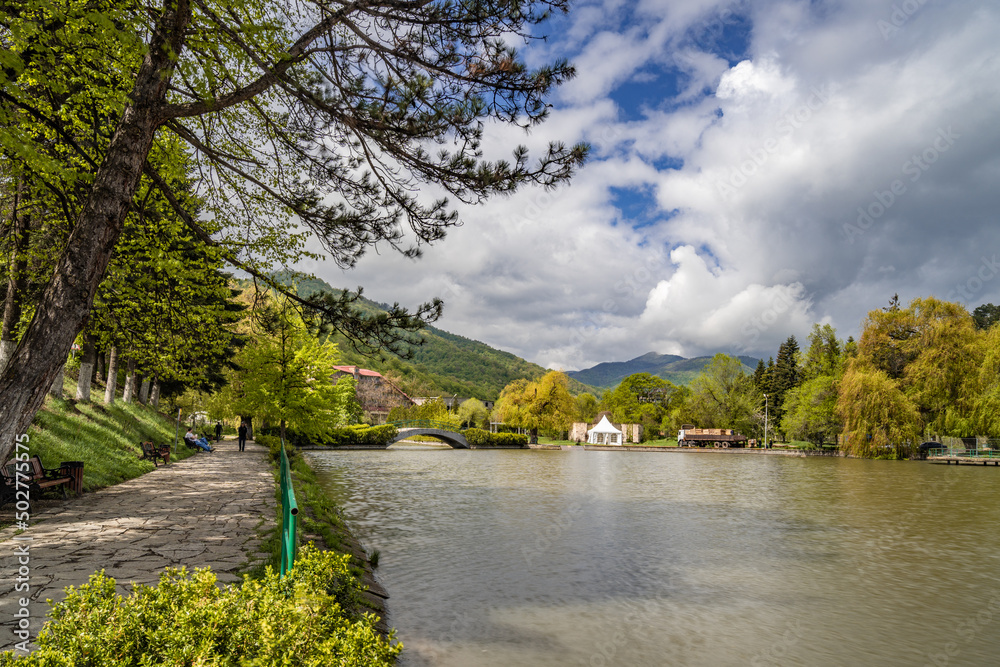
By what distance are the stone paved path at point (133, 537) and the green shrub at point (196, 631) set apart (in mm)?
1588

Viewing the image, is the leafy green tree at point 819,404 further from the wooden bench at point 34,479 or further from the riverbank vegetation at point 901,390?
the wooden bench at point 34,479

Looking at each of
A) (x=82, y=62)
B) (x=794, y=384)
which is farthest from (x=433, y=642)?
(x=794, y=384)

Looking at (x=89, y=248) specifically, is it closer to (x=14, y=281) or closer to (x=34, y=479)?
(x=34, y=479)

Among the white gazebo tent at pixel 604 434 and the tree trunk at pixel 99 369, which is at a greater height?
the tree trunk at pixel 99 369

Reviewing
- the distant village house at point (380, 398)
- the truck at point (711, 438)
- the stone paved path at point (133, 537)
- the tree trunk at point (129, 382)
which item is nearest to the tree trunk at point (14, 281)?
the stone paved path at point (133, 537)

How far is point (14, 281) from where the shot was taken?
10.9 metres

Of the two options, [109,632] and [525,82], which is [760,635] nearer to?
[109,632]

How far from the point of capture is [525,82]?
6.47m

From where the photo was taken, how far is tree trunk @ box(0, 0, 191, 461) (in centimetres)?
468

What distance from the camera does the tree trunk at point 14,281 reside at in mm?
10328

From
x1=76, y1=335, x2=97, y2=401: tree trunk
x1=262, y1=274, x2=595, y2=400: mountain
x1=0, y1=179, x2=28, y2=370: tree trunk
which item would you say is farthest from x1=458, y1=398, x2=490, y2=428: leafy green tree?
x1=0, y1=179, x2=28, y2=370: tree trunk

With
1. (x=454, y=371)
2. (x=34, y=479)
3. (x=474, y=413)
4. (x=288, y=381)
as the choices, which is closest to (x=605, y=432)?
(x=474, y=413)

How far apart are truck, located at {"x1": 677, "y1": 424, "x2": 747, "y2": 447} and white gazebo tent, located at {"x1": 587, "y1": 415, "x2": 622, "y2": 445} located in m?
8.10

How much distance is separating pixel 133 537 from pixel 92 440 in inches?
333
